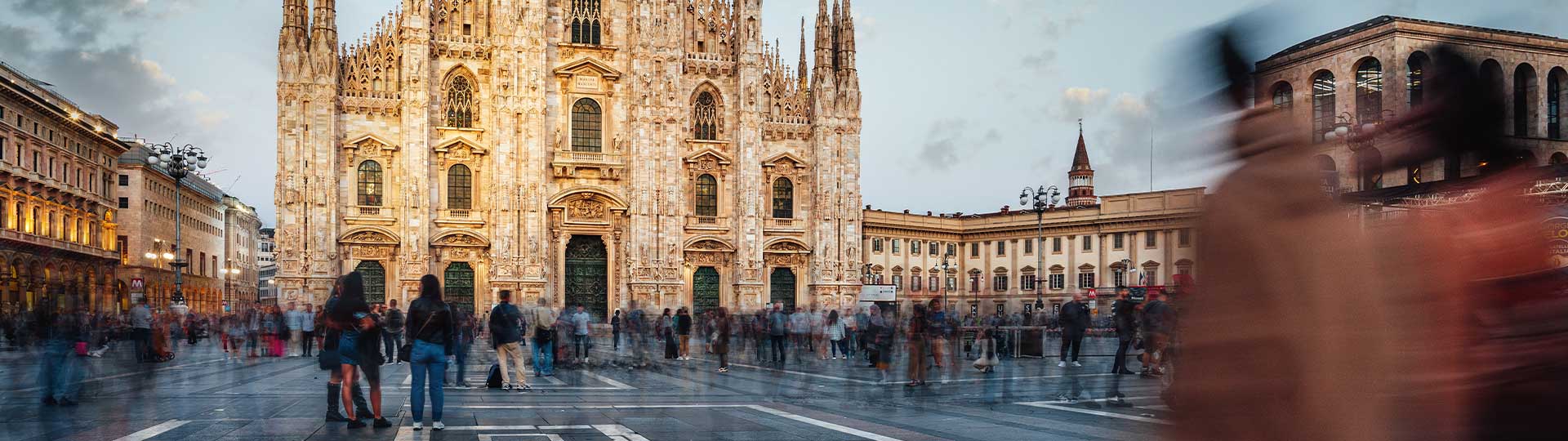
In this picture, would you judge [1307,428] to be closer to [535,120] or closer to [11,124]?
[535,120]

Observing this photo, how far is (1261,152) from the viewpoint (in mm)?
2406

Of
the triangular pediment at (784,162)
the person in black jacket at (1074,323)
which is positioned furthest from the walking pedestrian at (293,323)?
the triangular pediment at (784,162)

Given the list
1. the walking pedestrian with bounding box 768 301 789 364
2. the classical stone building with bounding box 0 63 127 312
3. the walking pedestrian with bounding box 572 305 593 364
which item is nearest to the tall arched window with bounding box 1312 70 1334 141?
the walking pedestrian with bounding box 572 305 593 364

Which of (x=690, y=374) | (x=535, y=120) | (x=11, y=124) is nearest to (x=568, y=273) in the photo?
(x=535, y=120)

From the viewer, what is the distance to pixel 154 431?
10.1 meters

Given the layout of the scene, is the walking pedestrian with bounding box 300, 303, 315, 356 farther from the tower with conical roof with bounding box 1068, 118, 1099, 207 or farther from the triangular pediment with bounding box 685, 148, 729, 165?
the tower with conical roof with bounding box 1068, 118, 1099, 207

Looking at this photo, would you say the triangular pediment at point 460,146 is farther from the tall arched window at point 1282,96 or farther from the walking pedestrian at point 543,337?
the tall arched window at point 1282,96

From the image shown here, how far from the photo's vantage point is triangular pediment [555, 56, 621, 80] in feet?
140

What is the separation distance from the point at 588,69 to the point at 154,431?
33.9 m

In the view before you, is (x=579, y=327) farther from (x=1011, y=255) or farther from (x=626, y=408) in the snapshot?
(x=1011, y=255)

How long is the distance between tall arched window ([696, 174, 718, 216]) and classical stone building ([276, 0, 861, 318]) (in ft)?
0.23

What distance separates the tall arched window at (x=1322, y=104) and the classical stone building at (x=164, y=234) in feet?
224

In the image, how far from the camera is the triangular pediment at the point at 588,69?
4278cm

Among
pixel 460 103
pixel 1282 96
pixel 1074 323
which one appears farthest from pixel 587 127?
pixel 1282 96
